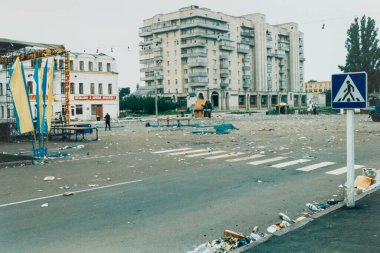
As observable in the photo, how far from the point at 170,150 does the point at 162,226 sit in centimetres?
1237

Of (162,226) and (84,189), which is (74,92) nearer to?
(84,189)

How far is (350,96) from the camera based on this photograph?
24.0 ft

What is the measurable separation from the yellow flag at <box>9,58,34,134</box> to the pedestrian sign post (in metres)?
12.4

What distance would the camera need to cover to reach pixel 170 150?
19422mm

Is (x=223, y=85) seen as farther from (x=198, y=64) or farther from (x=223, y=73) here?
(x=198, y=64)

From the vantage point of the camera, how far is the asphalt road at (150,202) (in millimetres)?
6453

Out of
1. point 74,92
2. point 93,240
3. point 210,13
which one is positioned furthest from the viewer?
point 210,13

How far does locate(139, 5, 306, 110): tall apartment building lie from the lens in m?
99.9

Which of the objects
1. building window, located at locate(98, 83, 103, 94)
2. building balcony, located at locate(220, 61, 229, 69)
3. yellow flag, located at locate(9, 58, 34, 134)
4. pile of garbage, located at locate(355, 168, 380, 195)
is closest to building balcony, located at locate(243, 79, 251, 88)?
building balcony, located at locate(220, 61, 229, 69)

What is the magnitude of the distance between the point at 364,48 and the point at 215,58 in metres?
36.3

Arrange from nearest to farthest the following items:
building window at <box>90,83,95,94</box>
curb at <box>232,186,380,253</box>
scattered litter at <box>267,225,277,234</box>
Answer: curb at <box>232,186,380,253</box> → scattered litter at <box>267,225,277,234</box> → building window at <box>90,83,95,94</box>

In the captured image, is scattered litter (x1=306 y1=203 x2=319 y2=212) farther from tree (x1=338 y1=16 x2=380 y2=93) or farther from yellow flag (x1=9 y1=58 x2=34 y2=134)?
tree (x1=338 y1=16 x2=380 y2=93)

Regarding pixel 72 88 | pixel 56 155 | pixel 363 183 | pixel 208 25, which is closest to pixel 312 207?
pixel 363 183

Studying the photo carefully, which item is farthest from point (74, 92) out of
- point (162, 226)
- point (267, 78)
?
point (267, 78)
